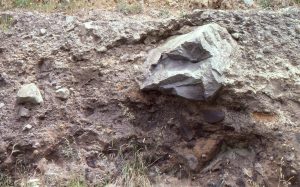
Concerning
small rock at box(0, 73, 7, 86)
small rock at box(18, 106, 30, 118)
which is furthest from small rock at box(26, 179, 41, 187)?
small rock at box(0, 73, 7, 86)

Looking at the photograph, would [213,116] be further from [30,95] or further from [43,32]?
[43,32]

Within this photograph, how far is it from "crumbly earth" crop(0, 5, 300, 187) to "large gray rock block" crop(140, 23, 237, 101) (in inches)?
3.6

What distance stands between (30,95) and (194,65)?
120 cm

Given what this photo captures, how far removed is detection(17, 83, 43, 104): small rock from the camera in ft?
12.2

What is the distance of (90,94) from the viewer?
3.79 meters

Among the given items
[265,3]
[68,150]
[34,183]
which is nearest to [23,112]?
[68,150]

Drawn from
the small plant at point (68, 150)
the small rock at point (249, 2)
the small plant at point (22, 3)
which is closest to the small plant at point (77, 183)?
the small plant at point (68, 150)

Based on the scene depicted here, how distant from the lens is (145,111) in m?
3.78

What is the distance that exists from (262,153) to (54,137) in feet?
4.77

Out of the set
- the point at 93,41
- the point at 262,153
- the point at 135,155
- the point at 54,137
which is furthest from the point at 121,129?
the point at 262,153

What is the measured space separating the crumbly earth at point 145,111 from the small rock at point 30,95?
5 centimetres

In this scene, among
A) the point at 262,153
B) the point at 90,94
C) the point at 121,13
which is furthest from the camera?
the point at 121,13

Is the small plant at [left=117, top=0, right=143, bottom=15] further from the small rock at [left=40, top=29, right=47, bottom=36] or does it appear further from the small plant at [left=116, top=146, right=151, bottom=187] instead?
the small plant at [left=116, top=146, right=151, bottom=187]

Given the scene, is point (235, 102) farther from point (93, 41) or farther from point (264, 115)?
point (93, 41)
